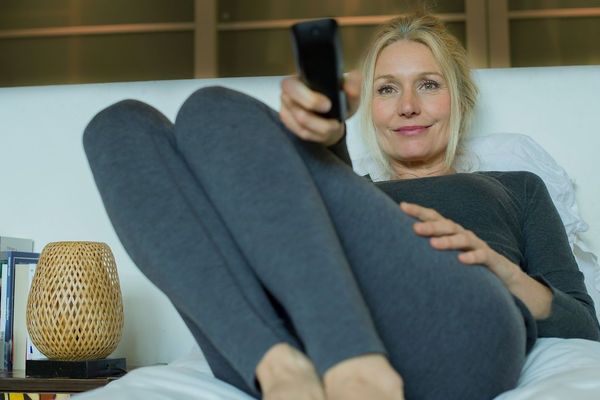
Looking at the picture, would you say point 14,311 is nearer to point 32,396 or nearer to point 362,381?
point 32,396

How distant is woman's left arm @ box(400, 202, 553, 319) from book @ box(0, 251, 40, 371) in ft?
3.83

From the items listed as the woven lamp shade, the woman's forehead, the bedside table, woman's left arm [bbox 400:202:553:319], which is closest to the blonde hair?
the woman's forehead

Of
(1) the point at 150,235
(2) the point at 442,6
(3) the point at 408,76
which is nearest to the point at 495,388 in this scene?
(1) the point at 150,235

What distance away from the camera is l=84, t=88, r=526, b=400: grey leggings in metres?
0.88

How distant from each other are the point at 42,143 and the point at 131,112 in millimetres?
1232

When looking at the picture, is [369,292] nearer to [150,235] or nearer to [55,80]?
[150,235]

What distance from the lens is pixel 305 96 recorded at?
0.94m

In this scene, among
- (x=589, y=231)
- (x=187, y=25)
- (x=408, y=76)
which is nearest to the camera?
(x=408, y=76)

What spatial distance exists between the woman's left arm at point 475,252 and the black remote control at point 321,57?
0.61ft

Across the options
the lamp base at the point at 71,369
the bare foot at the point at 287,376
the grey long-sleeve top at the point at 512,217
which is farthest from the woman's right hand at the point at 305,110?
the lamp base at the point at 71,369

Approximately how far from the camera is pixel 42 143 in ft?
7.05

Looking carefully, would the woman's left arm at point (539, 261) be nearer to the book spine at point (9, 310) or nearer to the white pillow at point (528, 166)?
the white pillow at point (528, 166)

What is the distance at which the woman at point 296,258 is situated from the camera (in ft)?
2.81

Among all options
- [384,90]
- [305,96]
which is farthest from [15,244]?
[305,96]
